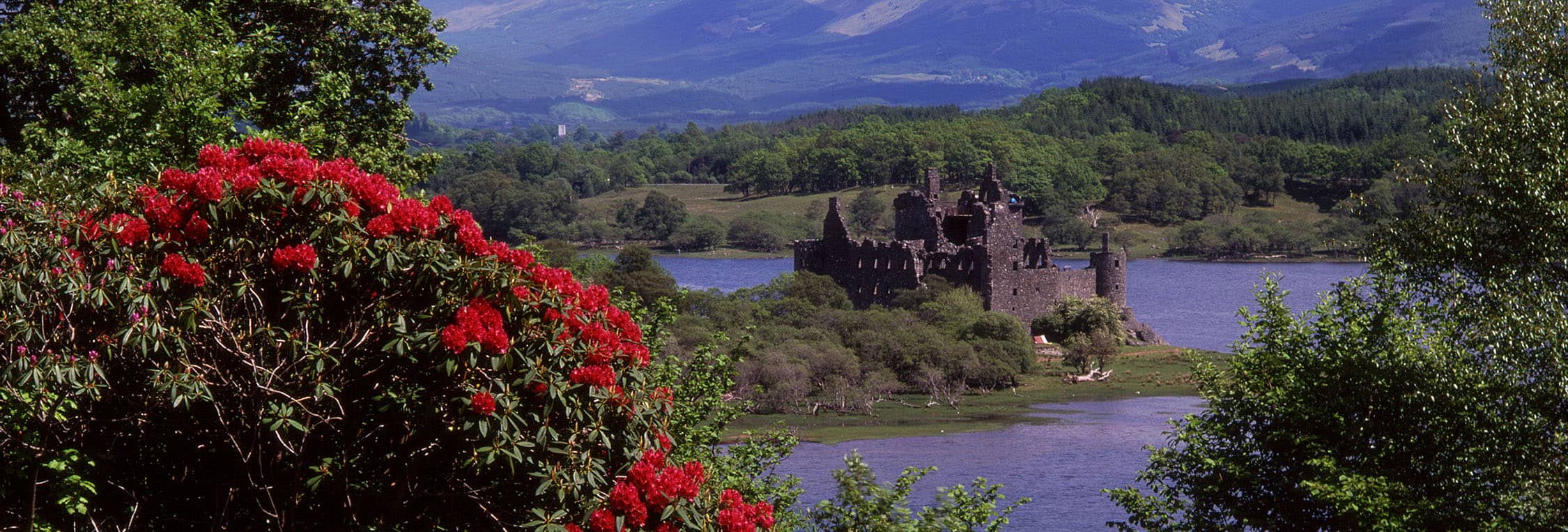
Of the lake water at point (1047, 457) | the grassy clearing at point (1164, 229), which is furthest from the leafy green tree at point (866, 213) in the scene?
the lake water at point (1047, 457)

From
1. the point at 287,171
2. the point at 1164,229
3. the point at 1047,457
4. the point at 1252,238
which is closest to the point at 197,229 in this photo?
the point at 287,171

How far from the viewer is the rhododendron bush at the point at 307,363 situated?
8.14 metres

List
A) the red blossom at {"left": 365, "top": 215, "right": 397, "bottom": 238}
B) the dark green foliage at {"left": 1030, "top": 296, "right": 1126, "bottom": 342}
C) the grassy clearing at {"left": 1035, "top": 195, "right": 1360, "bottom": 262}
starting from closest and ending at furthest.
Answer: the red blossom at {"left": 365, "top": 215, "right": 397, "bottom": 238}, the dark green foliage at {"left": 1030, "top": 296, "right": 1126, "bottom": 342}, the grassy clearing at {"left": 1035, "top": 195, "right": 1360, "bottom": 262}

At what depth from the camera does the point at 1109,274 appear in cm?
7100

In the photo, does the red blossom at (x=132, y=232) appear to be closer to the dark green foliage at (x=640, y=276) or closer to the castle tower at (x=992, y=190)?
the dark green foliage at (x=640, y=276)

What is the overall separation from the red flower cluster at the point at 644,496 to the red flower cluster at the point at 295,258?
6.71 ft

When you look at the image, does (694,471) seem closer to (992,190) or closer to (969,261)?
(969,261)

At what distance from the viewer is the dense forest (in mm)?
132750

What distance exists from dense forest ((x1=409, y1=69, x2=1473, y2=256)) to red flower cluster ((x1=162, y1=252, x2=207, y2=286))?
4418 inches

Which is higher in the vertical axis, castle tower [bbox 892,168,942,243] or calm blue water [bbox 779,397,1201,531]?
castle tower [bbox 892,168,942,243]

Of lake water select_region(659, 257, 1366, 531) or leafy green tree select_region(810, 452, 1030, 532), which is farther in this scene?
lake water select_region(659, 257, 1366, 531)

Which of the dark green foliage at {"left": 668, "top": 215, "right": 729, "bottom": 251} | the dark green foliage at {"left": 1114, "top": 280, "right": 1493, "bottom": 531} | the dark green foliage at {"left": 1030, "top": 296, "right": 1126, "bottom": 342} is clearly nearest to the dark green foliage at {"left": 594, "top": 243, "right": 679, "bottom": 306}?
the dark green foliage at {"left": 1030, "top": 296, "right": 1126, "bottom": 342}

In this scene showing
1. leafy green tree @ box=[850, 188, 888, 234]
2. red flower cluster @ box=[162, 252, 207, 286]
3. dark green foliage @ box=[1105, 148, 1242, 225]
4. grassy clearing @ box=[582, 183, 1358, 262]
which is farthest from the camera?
dark green foliage @ box=[1105, 148, 1242, 225]

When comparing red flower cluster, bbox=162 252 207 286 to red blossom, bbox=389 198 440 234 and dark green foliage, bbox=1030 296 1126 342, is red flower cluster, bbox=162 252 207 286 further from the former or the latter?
dark green foliage, bbox=1030 296 1126 342
